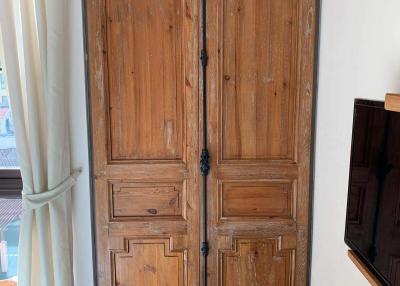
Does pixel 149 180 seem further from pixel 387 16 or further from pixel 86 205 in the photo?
pixel 387 16

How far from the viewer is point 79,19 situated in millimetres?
1969

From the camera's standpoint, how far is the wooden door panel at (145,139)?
1.99 m

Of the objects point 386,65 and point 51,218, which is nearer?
point 386,65

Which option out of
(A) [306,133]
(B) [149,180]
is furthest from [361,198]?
(B) [149,180]

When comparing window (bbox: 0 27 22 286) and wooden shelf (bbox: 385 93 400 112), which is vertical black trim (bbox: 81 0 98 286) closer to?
window (bbox: 0 27 22 286)

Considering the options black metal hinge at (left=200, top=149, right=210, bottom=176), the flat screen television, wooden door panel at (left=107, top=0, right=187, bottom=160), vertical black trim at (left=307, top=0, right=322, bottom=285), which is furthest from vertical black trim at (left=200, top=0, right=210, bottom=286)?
the flat screen television

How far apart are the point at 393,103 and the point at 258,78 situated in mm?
1091

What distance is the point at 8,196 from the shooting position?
2104 mm

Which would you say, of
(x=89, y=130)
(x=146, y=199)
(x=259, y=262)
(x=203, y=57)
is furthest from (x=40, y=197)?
(x=259, y=262)

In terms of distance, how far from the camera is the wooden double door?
1998mm

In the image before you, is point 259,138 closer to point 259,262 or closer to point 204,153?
point 204,153

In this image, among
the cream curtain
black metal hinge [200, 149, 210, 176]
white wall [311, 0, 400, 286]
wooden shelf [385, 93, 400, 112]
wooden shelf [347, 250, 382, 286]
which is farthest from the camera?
black metal hinge [200, 149, 210, 176]

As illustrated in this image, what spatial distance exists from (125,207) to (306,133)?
40.9 inches

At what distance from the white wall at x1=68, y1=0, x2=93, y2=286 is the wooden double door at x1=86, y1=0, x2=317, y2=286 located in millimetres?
54
